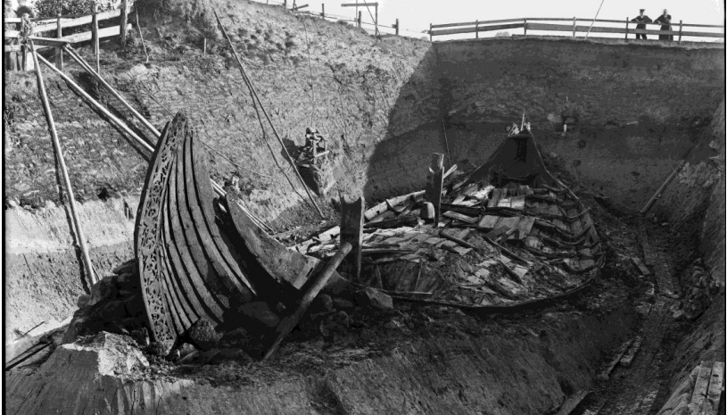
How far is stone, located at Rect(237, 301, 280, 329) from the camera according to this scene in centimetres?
1658

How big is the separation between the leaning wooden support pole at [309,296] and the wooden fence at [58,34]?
10.2 meters

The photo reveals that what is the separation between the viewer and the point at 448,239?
21.5m

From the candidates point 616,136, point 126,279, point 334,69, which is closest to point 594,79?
point 616,136

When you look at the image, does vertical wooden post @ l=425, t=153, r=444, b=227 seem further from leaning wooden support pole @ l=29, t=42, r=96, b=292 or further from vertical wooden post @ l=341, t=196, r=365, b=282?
leaning wooden support pole @ l=29, t=42, r=96, b=292

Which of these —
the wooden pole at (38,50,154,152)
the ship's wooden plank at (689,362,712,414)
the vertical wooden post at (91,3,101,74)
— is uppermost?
the vertical wooden post at (91,3,101,74)

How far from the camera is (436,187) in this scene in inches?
920

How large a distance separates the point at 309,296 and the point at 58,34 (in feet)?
45.8

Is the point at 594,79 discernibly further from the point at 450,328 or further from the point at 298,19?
the point at 450,328

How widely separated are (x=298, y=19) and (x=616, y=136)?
1218 centimetres

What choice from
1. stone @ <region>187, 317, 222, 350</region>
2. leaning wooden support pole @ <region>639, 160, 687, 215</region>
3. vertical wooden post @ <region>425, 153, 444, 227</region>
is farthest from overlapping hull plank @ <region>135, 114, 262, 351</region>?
leaning wooden support pole @ <region>639, 160, 687, 215</region>

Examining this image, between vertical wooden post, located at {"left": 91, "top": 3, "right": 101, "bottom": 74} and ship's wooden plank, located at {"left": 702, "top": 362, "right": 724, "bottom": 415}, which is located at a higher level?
vertical wooden post, located at {"left": 91, "top": 3, "right": 101, "bottom": 74}

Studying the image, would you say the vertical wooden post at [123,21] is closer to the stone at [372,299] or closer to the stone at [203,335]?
the stone at [372,299]

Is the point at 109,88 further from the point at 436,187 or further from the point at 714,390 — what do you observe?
the point at 714,390

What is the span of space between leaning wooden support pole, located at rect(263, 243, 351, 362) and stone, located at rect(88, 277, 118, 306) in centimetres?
276
